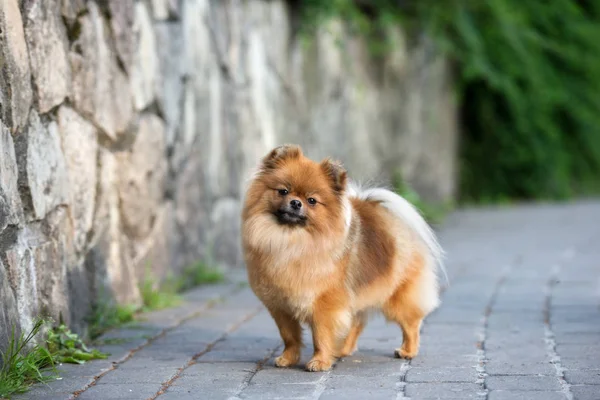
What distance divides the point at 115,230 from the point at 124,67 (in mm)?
1036

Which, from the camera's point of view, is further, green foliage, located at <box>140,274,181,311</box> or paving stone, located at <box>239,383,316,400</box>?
green foliage, located at <box>140,274,181,311</box>

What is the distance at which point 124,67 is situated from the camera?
5863 mm

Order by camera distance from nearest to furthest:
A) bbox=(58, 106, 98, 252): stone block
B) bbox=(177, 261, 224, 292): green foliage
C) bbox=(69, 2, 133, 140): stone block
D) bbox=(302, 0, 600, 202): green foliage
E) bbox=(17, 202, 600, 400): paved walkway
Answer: bbox=(17, 202, 600, 400): paved walkway < bbox=(58, 106, 98, 252): stone block < bbox=(69, 2, 133, 140): stone block < bbox=(177, 261, 224, 292): green foliage < bbox=(302, 0, 600, 202): green foliage

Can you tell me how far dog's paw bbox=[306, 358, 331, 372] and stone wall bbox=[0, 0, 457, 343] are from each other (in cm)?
136

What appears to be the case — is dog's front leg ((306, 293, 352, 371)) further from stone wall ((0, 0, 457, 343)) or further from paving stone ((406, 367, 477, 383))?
stone wall ((0, 0, 457, 343))

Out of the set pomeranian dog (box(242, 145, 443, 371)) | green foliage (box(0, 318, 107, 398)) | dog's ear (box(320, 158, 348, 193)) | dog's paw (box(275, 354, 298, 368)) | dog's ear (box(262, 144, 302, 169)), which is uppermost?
dog's ear (box(262, 144, 302, 169))

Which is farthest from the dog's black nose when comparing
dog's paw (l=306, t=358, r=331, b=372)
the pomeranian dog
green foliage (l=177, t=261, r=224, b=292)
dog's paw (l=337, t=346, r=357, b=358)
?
green foliage (l=177, t=261, r=224, b=292)

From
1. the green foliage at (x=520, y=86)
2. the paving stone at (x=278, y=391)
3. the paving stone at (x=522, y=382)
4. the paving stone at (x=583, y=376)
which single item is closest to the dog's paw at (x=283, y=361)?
the paving stone at (x=278, y=391)

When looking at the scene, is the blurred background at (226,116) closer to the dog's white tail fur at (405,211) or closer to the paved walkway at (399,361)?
the dog's white tail fur at (405,211)

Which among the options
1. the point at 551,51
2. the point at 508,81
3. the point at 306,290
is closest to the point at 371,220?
the point at 306,290

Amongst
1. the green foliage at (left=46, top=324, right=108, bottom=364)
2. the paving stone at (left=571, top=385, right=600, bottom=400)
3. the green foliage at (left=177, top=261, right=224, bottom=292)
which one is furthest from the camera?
the green foliage at (left=177, top=261, right=224, bottom=292)

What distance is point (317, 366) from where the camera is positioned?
455 cm

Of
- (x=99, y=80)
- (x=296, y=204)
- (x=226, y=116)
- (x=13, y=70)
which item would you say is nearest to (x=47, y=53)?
(x=13, y=70)

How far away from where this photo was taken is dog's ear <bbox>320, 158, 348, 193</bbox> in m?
4.58
